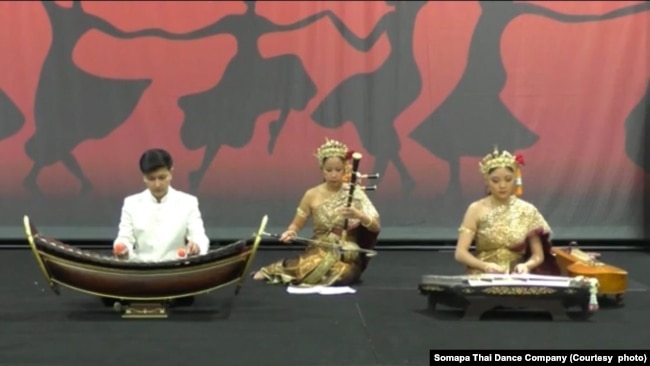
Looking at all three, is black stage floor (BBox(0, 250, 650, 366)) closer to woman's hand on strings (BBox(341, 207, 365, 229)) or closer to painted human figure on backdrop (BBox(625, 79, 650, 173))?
woman's hand on strings (BBox(341, 207, 365, 229))

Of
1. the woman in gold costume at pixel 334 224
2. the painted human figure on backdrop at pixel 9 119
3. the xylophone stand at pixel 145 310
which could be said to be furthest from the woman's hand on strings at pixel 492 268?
the painted human figure on backdrop at pixel 9 119

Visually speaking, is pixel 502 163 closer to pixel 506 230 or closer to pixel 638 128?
pixel 506 230

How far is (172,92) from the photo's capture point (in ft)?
21.6

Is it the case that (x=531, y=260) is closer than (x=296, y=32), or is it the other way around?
(x=531, y=260)

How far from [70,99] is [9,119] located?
1.50ft

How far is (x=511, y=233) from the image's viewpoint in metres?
4.13

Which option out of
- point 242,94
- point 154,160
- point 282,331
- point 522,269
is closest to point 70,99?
point 242,94

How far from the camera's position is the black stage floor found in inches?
129

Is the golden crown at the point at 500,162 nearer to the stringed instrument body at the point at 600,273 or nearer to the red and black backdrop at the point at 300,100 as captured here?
the stringed instrument body at the point at 600,273

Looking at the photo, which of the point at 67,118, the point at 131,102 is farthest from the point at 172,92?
the point at 67,118

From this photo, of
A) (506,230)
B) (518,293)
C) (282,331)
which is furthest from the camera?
(506,230)

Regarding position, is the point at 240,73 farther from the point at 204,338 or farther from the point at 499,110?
the point at 204,338

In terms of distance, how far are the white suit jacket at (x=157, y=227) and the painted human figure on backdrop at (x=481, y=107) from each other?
2.77 m

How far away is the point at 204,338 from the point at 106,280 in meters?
0.54
